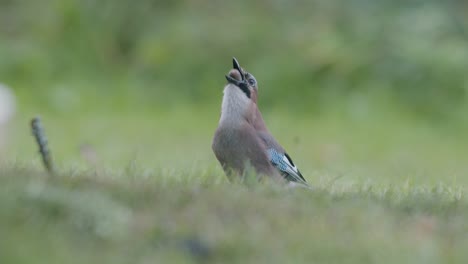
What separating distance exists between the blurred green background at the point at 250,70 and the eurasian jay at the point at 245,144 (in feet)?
12.2

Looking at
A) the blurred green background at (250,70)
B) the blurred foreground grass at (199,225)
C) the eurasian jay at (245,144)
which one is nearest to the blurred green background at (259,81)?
the blurred green background at (250,70)

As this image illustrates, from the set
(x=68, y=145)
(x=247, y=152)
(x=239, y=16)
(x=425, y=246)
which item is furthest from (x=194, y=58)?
(x=425, y=246)

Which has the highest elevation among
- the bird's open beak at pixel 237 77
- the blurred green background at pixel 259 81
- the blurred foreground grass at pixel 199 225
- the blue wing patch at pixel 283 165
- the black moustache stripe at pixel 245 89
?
the blurred green background at pixel 259 81

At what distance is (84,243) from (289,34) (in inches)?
348

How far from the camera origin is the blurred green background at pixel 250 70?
1141 centimetres

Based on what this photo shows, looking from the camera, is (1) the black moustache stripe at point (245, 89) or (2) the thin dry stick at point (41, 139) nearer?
(2) the thin dry stick at point (41, 139)

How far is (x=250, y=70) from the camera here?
12586 mm

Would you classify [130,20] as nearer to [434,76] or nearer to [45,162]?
[434,76]

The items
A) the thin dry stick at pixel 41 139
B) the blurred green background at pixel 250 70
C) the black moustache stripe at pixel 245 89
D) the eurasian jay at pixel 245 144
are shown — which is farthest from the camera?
the blurred green background at pixel 250 70

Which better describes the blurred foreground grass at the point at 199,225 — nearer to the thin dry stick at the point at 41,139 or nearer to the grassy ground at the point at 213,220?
the grassy ground at the point at 213,220

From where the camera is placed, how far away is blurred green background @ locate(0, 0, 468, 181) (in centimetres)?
1141

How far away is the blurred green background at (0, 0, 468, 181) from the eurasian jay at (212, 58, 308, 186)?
12.2ft

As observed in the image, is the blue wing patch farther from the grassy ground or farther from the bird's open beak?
the bird's open beak

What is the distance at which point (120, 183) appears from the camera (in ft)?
17.2
